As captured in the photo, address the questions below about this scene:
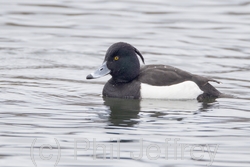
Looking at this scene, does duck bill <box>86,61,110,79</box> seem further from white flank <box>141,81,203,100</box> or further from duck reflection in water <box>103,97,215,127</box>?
white flank <box>141,81,203,100</box>

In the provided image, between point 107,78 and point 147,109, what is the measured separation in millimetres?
2709

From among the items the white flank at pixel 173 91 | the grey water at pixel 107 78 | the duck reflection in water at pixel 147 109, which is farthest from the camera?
the white flank at pixel 173 91

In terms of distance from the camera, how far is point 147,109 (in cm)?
1066

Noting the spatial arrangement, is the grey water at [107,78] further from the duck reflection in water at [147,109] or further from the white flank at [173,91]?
the white flank at [173,91]

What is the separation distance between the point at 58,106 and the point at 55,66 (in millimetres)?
3356

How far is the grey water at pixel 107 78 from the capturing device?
8.30 meters

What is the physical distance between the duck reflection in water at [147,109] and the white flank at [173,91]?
0.31 ft

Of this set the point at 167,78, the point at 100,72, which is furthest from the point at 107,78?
the point at 167,78

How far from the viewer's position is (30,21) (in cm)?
1831

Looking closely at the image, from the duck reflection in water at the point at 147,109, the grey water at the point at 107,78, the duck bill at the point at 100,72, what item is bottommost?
the duck reflection in water at the point at 147,109

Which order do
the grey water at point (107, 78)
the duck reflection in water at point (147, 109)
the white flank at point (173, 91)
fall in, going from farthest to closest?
the white flank at point (173, 91)
the duck reflection in water at point (147, 109)
the grey water at point (107, 78)

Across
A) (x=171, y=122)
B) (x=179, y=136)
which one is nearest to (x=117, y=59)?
(x=171, y=122)

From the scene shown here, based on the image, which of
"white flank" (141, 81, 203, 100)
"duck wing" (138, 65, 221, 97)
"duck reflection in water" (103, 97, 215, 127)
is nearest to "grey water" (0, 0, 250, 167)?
"duck reflection in water" (103, 97, 215, 127)

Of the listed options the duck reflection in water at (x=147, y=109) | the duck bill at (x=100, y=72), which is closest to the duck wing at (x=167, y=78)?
the duck reflection in water at (x=147, y=109)
